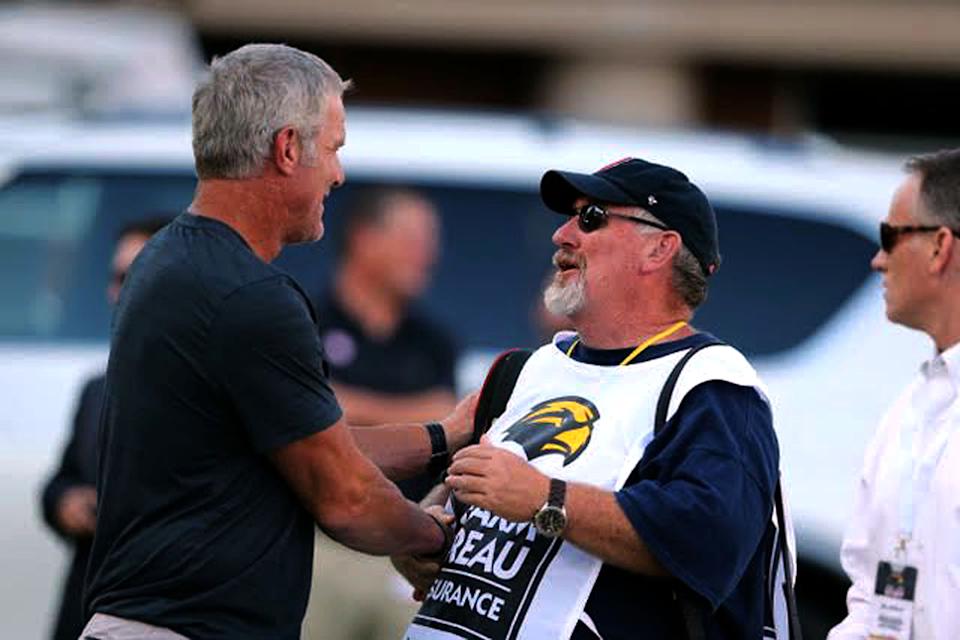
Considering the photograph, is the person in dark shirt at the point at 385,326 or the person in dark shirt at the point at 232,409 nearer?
the person in dark shirt at the point at 232,409

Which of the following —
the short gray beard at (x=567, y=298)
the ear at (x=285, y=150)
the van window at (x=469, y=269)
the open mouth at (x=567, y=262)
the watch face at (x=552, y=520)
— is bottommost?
the watch face at (x=552, y=520)

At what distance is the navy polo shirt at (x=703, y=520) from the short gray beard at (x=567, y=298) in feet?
1.12

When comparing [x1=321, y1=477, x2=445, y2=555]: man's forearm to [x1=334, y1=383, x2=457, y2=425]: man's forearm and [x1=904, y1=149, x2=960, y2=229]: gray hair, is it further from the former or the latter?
[x1=334, y1=383, x2=457, y2=425]: man's forearm

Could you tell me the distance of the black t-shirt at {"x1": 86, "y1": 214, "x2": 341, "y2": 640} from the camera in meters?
3.68

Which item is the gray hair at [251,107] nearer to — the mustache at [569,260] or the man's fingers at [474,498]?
the mustache at [569,260]

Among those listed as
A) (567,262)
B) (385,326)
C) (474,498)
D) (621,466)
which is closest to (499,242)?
(385,326)

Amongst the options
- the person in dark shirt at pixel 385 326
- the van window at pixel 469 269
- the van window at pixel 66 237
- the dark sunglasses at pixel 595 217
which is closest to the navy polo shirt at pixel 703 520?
the dark sunglasses at pixel 595 217

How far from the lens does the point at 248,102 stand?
3770 mm

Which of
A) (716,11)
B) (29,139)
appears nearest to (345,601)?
(29,139)

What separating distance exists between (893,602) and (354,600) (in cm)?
283

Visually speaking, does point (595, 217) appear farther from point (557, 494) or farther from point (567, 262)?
point (557, 494)

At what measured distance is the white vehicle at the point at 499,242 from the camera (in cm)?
765

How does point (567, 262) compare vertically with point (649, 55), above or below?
below

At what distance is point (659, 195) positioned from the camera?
405cm
